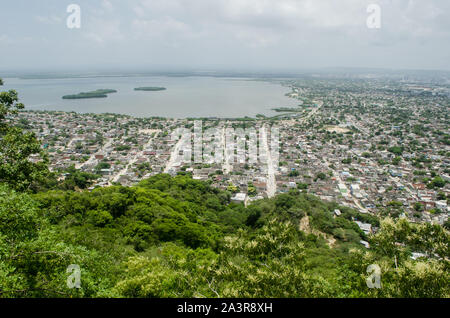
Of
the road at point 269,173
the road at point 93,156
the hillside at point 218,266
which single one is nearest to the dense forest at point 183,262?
the hillside at point 218,266

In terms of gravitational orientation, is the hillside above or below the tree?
below

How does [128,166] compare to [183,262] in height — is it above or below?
below

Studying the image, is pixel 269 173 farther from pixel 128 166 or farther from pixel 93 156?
pixel 93 156

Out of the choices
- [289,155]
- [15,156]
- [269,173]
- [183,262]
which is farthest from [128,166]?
[183,262]

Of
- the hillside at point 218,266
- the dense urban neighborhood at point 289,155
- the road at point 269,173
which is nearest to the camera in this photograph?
the hillside at point 218,266

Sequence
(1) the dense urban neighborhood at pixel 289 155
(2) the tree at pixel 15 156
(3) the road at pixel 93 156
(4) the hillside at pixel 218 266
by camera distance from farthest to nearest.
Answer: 1. (3) the road at pixel 93 156
2. (1) the dense urban neighborhood at pixel 289 155
3. (2) the tree at pixel 15 156
4. (4) the hillside at pixel 218 266

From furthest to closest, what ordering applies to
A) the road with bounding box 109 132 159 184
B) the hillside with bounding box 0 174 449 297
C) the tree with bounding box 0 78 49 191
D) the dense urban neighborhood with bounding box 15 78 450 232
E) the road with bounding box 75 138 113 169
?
the road with bounding box 75 138 113 169, the road with bounding box 109 132 159 184, the dense urban neighborhood with bounding box 15 78 450 232, the tree with bounding box 0 78 49 191, the hillside with bounding box 0 174 449 297

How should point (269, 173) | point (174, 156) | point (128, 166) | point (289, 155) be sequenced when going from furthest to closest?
1. point (289, 155)
2. point (174, 156)
3. point (128, 166)
4. point (269, 173)

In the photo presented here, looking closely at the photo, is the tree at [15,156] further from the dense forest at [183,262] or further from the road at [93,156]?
the road at [93,156]

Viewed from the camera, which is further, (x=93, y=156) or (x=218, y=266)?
(x=93, y=156)

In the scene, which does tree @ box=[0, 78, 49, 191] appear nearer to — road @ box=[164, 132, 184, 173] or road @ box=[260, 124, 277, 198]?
road @ box=[260, 124, 277, 198]

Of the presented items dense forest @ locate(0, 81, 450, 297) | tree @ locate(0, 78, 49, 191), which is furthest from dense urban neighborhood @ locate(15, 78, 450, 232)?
tree @ locate(0, 78, 49, 191)
